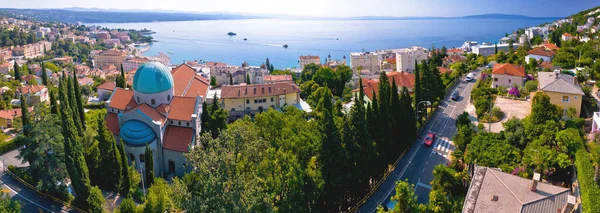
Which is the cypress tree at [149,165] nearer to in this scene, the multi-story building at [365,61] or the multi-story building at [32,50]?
the multi-story building at [365,61]

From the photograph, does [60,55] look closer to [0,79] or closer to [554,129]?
[0,79]

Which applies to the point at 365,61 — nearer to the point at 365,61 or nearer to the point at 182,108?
the point at 365,61

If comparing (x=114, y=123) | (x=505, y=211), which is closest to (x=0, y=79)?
(x=114, y=123)

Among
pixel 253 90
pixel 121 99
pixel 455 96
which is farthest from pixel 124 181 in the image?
pixel 455 96

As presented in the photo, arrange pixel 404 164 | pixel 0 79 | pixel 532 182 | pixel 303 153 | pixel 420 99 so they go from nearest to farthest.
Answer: pixel 532 182 < pixel 303 153 < pixel 404 164 < pixel 420 99 < pixel 0 79

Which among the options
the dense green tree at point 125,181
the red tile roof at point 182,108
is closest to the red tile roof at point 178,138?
the red tile roof at point 182,108

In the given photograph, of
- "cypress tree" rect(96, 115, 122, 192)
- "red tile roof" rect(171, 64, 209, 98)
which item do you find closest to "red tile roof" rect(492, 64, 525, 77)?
"red tile roof" rect(171, 64, 209, 98)

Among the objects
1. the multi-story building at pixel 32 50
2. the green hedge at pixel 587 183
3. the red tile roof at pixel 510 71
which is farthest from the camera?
the multi-story building at pixel 32 50
